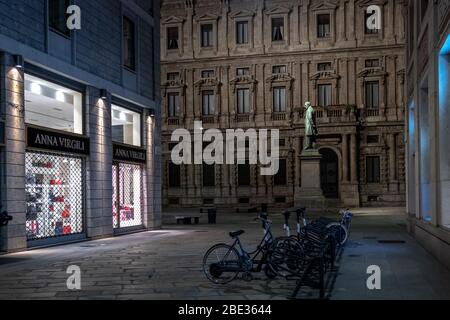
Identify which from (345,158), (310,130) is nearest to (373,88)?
(345,158)

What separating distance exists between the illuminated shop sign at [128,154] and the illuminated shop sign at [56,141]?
2239 millimetres

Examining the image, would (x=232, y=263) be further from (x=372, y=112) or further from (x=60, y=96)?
(x=372, y=112)

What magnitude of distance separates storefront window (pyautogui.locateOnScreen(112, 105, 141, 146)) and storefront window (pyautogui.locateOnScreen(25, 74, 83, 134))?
9.36ft

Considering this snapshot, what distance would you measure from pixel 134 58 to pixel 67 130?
5952 millimetres

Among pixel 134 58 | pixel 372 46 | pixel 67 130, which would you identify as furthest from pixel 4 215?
pixel 372 46

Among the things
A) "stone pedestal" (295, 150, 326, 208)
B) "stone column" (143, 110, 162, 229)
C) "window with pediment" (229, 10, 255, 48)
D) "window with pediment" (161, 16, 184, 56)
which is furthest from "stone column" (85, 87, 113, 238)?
"window with pediment" (161, 16, 184, 56)

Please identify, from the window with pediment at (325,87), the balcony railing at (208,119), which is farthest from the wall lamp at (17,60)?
the window with pediment at (325,87)

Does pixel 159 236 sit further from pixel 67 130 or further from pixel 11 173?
pixel 11 173

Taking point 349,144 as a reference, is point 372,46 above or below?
above

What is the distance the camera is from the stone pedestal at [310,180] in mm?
36725

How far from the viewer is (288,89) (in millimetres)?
51219

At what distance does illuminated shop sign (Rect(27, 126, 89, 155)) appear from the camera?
1714cm

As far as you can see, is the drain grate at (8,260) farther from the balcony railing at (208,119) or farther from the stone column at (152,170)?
the balcony railing at (208,119)

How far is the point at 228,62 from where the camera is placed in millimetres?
52531
